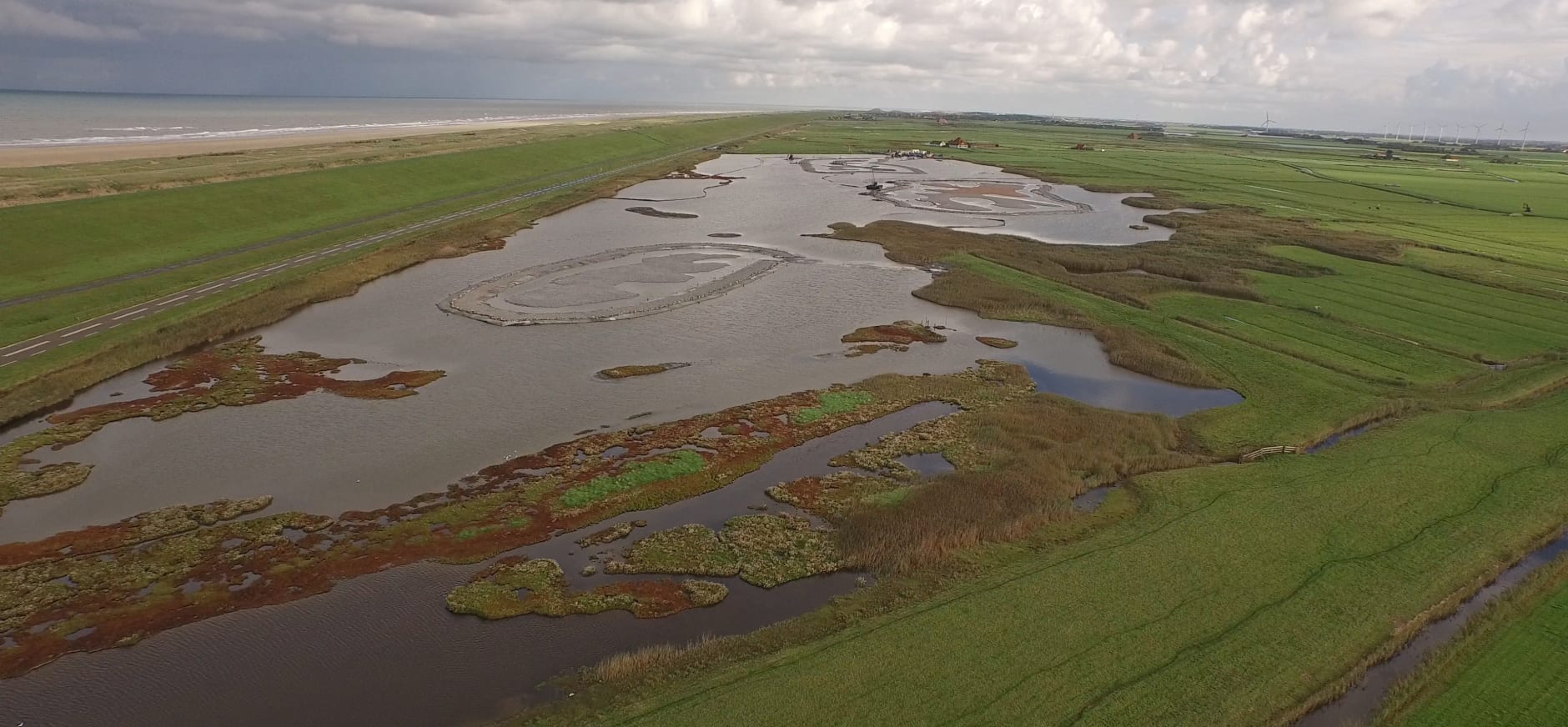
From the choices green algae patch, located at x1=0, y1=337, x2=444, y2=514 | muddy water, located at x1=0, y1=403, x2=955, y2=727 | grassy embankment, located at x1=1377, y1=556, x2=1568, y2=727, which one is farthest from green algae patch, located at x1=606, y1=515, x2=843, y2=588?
green algae patch, located at x1=0, y1=337, x2=444, y2=514

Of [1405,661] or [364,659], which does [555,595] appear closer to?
[364,659]

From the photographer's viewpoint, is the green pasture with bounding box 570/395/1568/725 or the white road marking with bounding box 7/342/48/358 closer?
the green pasture with bounding box 570/395/1568/725

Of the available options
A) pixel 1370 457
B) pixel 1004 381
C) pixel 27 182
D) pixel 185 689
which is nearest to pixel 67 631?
pixel 185 689

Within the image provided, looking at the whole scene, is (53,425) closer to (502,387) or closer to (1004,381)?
(502,387)

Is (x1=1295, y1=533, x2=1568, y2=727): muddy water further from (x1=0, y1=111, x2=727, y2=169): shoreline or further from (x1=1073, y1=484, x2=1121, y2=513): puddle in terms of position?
(x1=0, y1=111, x2=727, y2=169): shoreline

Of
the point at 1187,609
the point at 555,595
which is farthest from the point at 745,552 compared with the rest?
the point at 1187,609

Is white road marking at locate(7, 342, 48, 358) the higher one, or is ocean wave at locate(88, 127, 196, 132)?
ocean wave at locate(88, 127, 196, 132)

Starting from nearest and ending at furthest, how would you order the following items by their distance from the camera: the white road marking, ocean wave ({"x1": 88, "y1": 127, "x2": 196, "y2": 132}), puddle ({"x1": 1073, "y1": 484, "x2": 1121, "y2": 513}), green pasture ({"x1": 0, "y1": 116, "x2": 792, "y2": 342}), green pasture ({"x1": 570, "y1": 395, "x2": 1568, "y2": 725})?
1. green pasture ({"x1": 570, "y1": 395, "x2": 1568, "y2": 725})
2. puddle ({"x1": 1073, "y1": 484, "x2": 1121, "y2": 513})
3. the white road marking
4. green pasture ({"x1": 0, "y1": 116, "x2": 792, "y2": 342})
5. ocean wave ({"x1": 88, "y1": 127, "x2": 196, "y2": 132})
